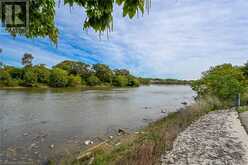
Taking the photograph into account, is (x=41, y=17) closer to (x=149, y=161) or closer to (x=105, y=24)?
(x=105, y=24)

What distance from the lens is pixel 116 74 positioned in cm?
9906

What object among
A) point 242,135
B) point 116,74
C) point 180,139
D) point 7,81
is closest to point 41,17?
point 180,139

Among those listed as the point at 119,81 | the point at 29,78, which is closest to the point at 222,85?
the point at 29,78

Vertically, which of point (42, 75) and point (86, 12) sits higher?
point (42, 75)

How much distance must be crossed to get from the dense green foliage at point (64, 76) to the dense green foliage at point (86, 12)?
56.4 meters

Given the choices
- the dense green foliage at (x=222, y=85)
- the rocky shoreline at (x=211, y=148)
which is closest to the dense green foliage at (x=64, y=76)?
the dense green foliage at (x=222, y=85)

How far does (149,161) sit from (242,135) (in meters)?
4.43

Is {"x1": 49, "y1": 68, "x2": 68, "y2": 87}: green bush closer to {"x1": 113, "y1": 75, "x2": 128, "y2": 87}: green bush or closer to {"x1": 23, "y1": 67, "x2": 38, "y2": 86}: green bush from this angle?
{"x1": 23, "y1": 67, "x2": 38, "y2": 86}: green bush

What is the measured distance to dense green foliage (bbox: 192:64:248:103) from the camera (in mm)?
18500

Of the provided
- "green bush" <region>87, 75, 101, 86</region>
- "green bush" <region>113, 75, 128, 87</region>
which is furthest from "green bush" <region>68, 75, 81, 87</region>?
"green bush" <region>113, 75, 128, 87</region>

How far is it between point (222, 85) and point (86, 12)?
61.8 feet

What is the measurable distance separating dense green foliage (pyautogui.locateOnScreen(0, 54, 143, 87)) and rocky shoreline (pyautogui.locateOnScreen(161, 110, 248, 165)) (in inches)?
2113

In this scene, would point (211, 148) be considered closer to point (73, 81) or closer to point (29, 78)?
point (29, 78)

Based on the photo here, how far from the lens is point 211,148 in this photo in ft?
23.8
